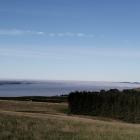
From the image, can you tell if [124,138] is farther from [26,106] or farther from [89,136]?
[26,106]

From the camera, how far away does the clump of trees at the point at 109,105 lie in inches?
2427

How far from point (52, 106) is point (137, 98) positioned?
52.4 feet

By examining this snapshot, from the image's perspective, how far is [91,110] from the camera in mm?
63812

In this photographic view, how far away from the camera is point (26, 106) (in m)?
67.8

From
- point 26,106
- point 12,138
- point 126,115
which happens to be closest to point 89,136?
point 12,138

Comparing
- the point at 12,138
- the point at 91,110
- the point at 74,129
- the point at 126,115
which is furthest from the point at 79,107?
the point at 12,138

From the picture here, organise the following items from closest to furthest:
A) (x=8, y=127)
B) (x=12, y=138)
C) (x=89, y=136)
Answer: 1. (x=12, y=138)
2. (x=89, y=136)
3. (x=8, y=127)

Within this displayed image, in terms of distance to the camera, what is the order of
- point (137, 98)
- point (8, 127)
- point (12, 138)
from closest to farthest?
point (12, 138)
point (8, 127)
point (137, 98)

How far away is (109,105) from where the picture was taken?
63.3 metres

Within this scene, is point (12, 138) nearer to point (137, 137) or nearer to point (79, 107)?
point (137, 137)

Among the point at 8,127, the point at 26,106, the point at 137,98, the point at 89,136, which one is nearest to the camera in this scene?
the point at 89,136

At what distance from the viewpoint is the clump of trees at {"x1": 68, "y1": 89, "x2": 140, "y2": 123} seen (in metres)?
61.7

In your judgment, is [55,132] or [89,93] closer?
[55,132]

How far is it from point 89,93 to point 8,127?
40.5 metres
